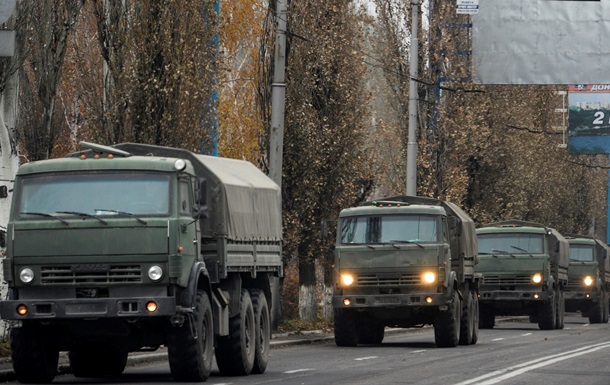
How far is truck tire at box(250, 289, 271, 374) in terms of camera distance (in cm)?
2003

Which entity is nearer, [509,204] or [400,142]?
[400,142]

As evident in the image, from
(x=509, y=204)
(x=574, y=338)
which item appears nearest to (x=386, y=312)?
(x=574, y=338)

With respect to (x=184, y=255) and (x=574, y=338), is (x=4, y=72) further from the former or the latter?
(x=574, y=338)

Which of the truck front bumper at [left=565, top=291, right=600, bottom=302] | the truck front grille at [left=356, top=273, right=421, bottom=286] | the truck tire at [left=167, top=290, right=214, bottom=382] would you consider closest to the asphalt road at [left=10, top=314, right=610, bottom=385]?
the truck tire at [left=167, top=290, right=214, bottom=382]

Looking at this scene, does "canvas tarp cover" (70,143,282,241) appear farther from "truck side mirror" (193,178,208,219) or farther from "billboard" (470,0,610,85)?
"billboard" (470,0,610,85)

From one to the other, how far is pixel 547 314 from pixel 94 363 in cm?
2077

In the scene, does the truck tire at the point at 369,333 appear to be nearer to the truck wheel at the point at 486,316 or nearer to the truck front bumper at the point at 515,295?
the truck front bumper at the point at 515,295

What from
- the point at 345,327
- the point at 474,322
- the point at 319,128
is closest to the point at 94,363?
the point at 345,327

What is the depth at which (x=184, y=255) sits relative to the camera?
16969mm

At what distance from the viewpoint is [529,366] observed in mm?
21031

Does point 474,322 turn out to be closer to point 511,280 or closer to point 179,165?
point 511,280

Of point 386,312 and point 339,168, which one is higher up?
point 339,168

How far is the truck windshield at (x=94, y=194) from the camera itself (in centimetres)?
1695

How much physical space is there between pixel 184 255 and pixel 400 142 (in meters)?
30.7
